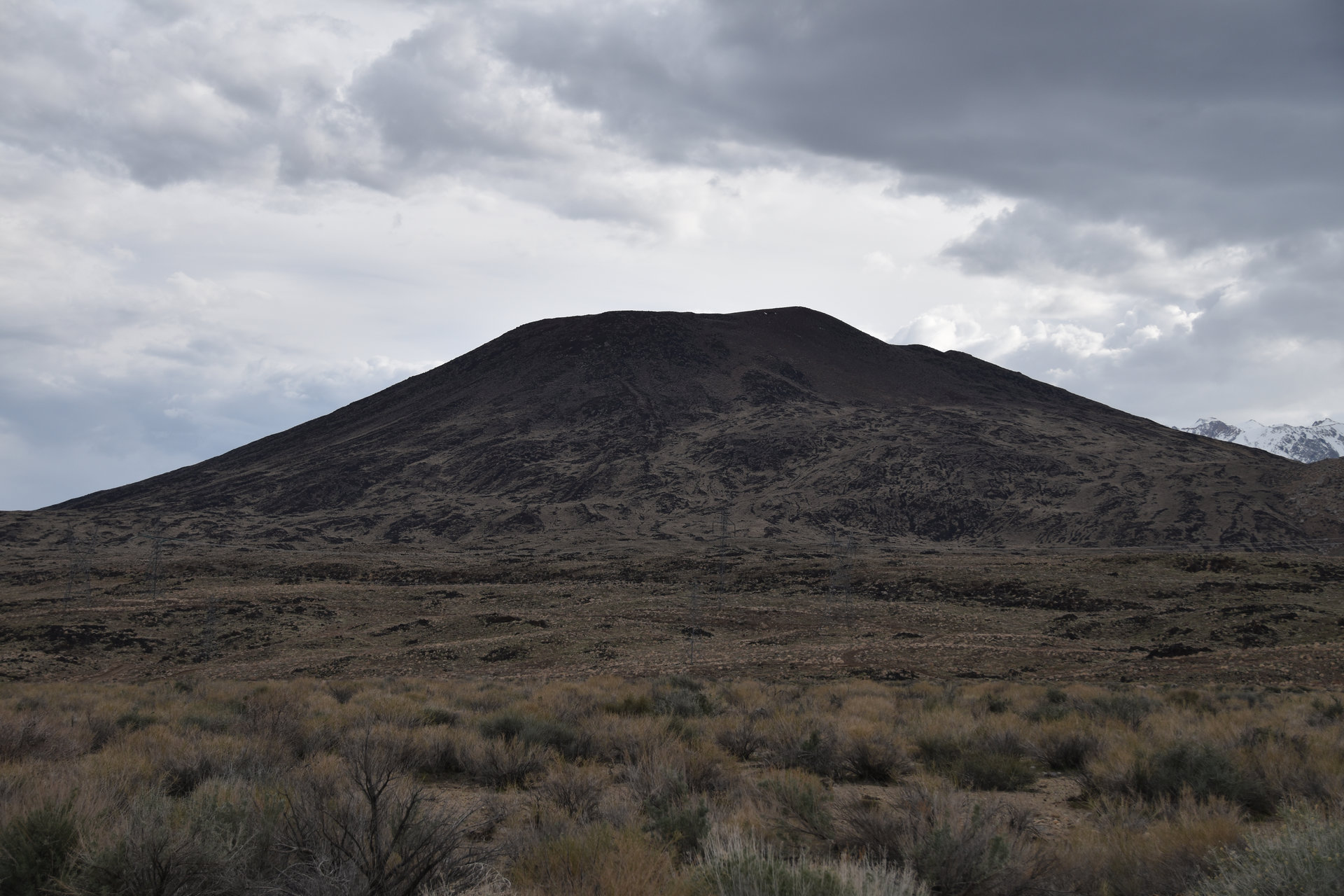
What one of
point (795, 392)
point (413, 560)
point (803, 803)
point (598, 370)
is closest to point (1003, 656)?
point (803, 803)

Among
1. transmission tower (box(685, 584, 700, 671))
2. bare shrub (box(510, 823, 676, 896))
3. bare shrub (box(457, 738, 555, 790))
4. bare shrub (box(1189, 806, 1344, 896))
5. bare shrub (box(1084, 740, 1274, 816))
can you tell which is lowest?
transmission tower (box(685, 584, 700, 671))

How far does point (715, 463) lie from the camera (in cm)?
11231

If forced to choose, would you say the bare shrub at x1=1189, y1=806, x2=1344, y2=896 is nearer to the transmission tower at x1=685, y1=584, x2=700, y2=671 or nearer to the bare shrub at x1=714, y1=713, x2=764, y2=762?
the bare shrub at x1=714, y1=713, x2=764, y2=762

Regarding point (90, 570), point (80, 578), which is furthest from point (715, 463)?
point (80, 578)

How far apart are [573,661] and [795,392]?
391 ft

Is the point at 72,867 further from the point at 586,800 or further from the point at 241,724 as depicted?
the point at 241,724

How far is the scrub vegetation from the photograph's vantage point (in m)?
4.18

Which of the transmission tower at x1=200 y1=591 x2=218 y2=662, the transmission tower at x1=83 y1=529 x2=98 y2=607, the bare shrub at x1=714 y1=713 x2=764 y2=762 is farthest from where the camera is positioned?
the transmission tower at x1=83 y1=529 x2=98 y2=607

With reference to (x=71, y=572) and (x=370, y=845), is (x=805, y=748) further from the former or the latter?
(x=71, y=572)

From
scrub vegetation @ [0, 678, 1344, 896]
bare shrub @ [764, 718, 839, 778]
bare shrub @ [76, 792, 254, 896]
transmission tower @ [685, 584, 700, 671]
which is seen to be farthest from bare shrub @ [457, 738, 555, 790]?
transmission tower @ [685, 584, 700, 671]

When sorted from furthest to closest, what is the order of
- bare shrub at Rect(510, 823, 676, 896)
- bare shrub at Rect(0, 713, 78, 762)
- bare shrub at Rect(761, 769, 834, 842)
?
1. bare shrub at Rect(0, 713, 78, 762)
2. bare shrub at Rect(761, 769, 834, 842)
3. bare shrub at Rect(510, 823, 676, 896)

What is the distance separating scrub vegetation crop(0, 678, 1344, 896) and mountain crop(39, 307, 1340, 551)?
66.9 meters

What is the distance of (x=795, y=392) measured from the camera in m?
140

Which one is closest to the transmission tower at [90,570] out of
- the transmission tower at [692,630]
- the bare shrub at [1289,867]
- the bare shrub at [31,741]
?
the transmission tower at [692,630]
